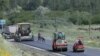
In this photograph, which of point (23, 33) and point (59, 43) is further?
point (23, 33)

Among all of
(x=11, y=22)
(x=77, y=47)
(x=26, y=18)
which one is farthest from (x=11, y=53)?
(x=26, y=18)

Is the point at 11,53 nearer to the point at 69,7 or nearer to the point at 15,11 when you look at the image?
the point at 15,11

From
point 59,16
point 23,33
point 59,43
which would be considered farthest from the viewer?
point 59,16

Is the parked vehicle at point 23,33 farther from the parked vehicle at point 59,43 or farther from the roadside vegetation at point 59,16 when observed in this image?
the parked vehicle at point 59,43

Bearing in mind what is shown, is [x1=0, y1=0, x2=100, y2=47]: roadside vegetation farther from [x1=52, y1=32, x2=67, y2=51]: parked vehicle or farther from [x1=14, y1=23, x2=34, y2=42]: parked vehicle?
[x1=52, y1=32, x2=67, y2=51]: parked vehicle

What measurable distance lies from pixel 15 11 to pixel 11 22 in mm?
14869

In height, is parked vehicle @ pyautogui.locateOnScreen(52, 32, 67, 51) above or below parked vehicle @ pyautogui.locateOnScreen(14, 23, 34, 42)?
above

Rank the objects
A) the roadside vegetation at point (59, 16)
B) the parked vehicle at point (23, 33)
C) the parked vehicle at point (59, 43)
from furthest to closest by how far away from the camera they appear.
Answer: the roadside vegetation at point (59, 16)
the parked vehicle at point (23, 33)
the parked vehicle at point (59, 43)

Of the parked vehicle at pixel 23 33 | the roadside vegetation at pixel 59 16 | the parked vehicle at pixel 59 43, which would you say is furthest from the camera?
the roadside vegetation at pixel 59 16

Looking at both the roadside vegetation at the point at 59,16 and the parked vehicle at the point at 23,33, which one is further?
the roadside vegetation at the point at 59,16

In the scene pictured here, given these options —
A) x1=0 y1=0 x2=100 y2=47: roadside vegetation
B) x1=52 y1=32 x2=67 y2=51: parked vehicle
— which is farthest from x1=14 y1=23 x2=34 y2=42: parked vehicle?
x1=52 y1=32 x2=67 y2=51: parked vehicle

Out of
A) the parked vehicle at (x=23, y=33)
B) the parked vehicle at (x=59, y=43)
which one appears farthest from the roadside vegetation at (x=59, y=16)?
the parked vehicle at (x=59, y=43)

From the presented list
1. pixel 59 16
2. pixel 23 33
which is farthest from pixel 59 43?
pixel 59 16

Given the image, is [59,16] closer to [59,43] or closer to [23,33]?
[23,33]
